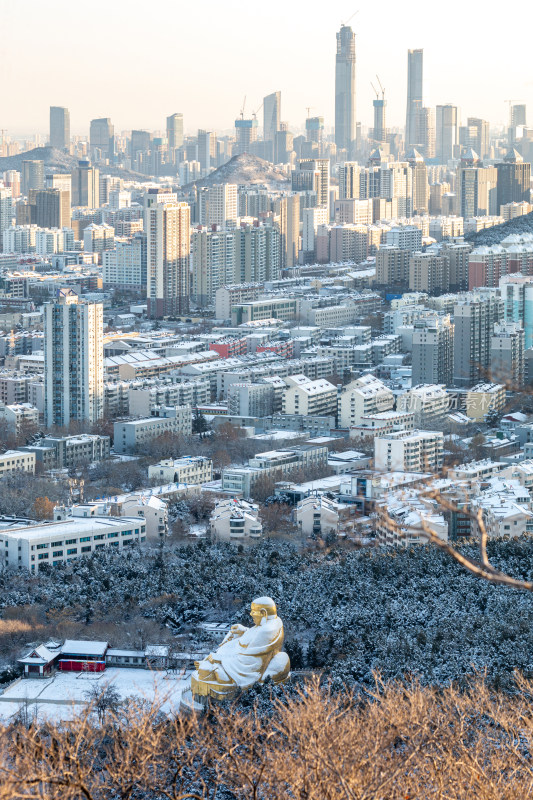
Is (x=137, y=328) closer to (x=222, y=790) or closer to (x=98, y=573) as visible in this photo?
(x=98, y=573)

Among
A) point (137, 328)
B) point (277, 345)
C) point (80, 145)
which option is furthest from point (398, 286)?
point (80, 145)

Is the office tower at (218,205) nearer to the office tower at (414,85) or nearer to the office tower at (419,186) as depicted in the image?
the office tower at (419,186)

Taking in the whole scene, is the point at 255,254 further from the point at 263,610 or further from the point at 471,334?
the point at 263,610

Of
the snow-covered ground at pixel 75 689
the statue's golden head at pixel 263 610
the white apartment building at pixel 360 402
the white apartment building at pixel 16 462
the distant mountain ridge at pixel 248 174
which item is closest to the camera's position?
the snow-covered ground at pixel 75 689

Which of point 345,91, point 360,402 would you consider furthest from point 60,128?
point 360,402

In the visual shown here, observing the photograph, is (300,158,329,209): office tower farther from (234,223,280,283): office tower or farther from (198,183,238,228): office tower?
(234,223,280,283): office tower

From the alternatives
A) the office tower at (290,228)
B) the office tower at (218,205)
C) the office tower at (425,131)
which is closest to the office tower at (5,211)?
the office tower at (218,205)
